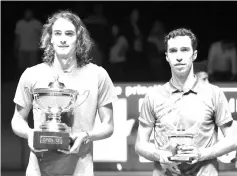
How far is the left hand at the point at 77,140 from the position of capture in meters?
3.56

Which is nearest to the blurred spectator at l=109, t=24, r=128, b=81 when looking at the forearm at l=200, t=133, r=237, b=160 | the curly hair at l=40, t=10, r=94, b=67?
the curly hair at l=40, t=10, r=94, b=67

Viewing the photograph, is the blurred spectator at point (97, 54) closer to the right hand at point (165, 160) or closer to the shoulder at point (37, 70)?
the shoulder at point (37, 70)

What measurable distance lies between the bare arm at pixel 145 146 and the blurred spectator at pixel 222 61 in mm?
3243

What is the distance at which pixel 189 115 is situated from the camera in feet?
12.0

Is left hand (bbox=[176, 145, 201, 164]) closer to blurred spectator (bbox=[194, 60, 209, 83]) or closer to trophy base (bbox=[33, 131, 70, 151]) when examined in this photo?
trophy base (bbox=[33, 131, 70, 151])

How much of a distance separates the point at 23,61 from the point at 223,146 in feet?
12.2

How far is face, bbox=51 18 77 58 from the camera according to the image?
149 inches

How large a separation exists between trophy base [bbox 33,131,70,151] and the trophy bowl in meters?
0.51

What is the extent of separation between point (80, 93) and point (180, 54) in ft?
1.84

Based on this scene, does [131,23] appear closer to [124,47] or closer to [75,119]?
[124,47]

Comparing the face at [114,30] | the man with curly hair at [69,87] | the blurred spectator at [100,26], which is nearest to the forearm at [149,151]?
the man with curly hair at [69,87]

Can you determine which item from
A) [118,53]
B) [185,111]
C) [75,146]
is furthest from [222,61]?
[75,146]

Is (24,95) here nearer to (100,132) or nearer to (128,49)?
(100,132)

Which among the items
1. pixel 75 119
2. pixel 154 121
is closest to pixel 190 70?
pixel 154 121
